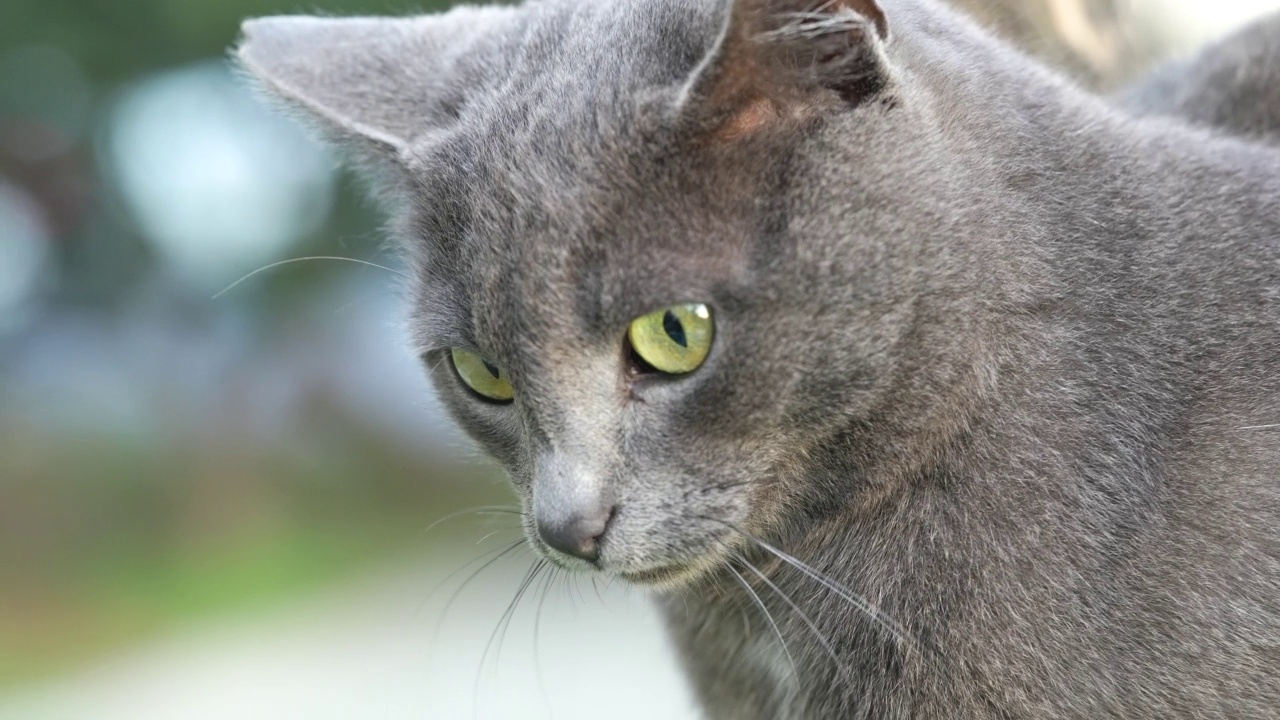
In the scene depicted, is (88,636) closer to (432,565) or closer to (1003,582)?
(432,565)

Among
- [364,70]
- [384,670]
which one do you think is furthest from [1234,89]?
[384,670]

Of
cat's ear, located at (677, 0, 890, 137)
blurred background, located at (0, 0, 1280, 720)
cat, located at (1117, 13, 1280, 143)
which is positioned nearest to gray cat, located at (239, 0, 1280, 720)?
cat's ear, located at (677, 0, 890, 137)

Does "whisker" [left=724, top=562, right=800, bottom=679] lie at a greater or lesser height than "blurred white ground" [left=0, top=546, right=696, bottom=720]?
greater

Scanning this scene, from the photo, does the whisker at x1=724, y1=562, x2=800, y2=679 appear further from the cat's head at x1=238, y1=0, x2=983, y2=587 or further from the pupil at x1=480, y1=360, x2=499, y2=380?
the pupil at x1=480, y1=360, x2=499, y2=380

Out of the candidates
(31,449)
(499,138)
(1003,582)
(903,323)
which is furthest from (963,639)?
(31,449)

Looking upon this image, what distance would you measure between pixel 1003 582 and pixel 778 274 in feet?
1.22

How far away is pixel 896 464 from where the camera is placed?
1088 mm

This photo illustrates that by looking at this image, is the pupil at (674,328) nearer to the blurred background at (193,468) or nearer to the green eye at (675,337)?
the green eye at (675,337)

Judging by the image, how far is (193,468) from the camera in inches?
172

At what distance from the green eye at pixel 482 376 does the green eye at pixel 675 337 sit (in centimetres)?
22

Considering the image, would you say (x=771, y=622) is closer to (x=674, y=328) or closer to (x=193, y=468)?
(x=674, y=328)

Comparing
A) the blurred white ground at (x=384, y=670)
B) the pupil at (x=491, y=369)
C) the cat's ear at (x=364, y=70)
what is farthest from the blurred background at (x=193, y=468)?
the pupil at (x=491, y=369)

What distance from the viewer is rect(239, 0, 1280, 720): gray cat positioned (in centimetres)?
101

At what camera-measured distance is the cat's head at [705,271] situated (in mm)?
1020
